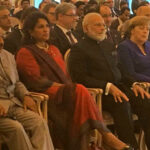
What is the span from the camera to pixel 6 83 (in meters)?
3.09

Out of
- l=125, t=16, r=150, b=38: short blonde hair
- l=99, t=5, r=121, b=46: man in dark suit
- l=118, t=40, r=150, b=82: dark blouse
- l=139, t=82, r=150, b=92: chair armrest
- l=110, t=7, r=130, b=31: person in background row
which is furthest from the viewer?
l=110, t=7, r=130, b=31: person in background row

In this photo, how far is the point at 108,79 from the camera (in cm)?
360

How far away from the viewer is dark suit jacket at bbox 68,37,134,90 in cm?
349

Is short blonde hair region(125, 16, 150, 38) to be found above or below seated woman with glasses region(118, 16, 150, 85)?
above

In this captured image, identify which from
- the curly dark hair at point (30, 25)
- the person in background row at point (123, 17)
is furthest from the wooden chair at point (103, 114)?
the person in background row at point (123, 17)

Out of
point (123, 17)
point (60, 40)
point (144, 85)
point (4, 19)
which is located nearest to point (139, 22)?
point (144, 85)

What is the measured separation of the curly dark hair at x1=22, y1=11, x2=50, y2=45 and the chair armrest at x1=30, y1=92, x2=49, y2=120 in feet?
1.81

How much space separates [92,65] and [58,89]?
0.48 meters

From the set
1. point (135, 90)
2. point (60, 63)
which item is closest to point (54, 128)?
point (60, 63)

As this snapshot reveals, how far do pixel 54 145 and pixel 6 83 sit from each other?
0.61 metres

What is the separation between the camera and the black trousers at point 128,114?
3408 millimetres

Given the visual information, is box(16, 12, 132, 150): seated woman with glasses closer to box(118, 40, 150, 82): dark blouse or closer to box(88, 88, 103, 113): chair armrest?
box(88, 88, 103, 113): chair armrest

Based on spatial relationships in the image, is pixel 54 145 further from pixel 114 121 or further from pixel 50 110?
pixel 114 121

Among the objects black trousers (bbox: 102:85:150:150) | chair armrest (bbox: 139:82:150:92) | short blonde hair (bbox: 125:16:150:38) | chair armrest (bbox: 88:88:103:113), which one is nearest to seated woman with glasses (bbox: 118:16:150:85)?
short blonde hair (bbox: 125:16:150:38)
